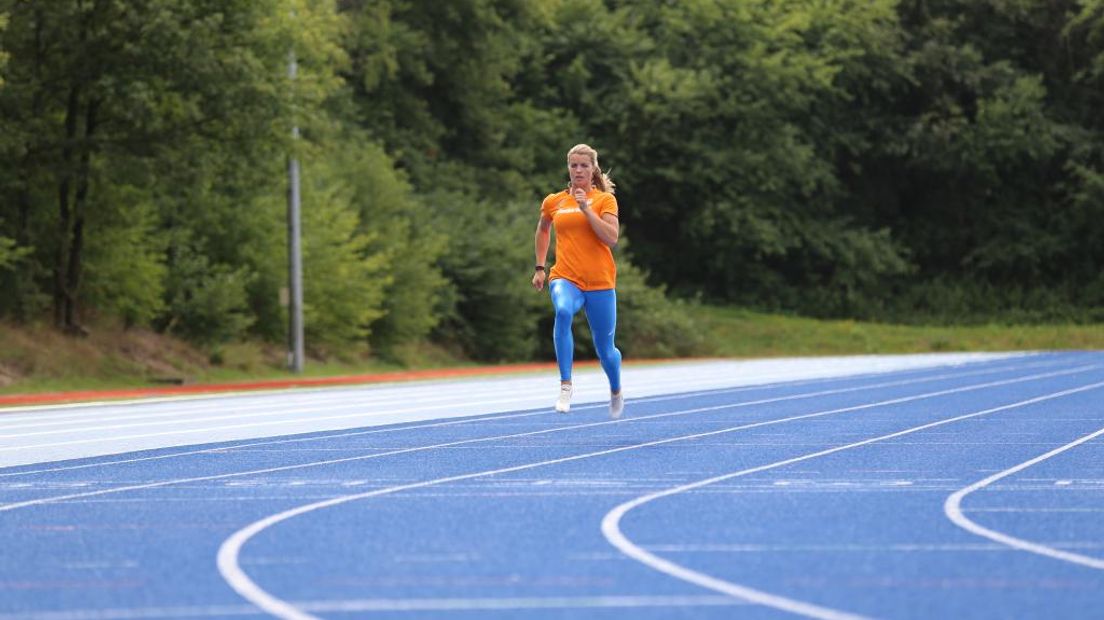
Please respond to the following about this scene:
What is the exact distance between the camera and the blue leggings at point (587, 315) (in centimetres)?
1591

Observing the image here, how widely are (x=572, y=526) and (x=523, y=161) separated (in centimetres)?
5662

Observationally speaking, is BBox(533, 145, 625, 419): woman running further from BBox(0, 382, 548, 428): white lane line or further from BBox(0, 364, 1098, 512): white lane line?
BBox(0, 382, 548, 428): white lane line

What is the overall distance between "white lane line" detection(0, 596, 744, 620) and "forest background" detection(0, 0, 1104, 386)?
76.7 ft

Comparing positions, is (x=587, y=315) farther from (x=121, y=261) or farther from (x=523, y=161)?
(x=523, y=161)

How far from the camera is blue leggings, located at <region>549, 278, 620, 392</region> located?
15.9 m

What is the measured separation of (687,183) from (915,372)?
3676 cm

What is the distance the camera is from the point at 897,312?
242 feet

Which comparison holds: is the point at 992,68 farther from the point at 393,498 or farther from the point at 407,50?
the point at 393,498

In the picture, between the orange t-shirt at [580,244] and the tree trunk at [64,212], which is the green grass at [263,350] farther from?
the orange t-shirt at [580,244]

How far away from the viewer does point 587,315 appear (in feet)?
52.7

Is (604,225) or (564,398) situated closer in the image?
(604,225)

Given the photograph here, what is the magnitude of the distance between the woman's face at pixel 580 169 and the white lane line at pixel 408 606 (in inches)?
338

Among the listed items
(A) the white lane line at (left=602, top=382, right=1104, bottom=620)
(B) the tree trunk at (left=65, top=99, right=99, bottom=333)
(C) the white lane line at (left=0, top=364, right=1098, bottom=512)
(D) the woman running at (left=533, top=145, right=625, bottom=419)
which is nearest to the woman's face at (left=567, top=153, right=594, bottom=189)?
(D) the woman running at (left=533, top=145, right=625, bottom=419)

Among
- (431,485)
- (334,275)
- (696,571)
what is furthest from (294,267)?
(696,571)
